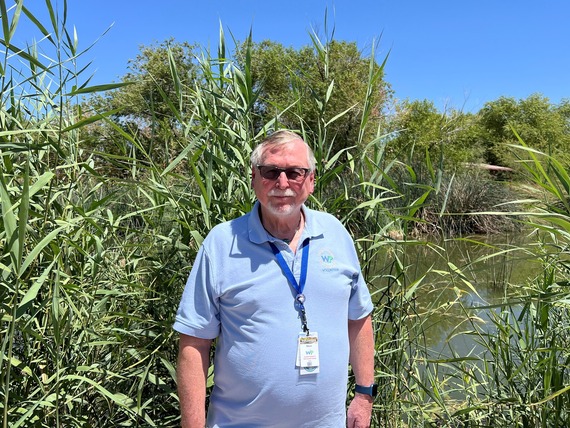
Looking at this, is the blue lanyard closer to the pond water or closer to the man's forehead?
the man's forehead

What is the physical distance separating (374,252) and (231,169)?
0.73 meters

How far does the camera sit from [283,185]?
4.88 feet

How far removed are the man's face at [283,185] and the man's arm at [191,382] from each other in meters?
0.46

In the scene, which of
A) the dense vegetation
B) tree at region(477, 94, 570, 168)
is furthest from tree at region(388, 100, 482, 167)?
tree at region(477, 94, 570, 168)

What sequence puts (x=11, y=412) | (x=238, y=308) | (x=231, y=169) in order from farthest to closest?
(x=231, y=169) < (x=11, y=412) < (x=238, y=308)

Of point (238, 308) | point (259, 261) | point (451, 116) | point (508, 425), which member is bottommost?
point (508, 425)

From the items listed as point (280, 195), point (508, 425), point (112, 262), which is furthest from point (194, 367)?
point (508, 425)

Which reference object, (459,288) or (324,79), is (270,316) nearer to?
(324,79)

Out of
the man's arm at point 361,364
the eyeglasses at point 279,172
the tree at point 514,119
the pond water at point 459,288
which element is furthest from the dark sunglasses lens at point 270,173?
the tree at point 514,119

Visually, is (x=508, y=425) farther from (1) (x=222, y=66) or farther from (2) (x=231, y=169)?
(1) (x=222, y=66)

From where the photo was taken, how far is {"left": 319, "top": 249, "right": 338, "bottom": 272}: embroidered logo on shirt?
151 centimetres

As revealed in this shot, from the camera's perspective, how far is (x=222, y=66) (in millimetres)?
2291

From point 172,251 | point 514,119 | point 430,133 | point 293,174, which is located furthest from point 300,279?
point 514,119

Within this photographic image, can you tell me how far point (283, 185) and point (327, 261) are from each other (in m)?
0.27
